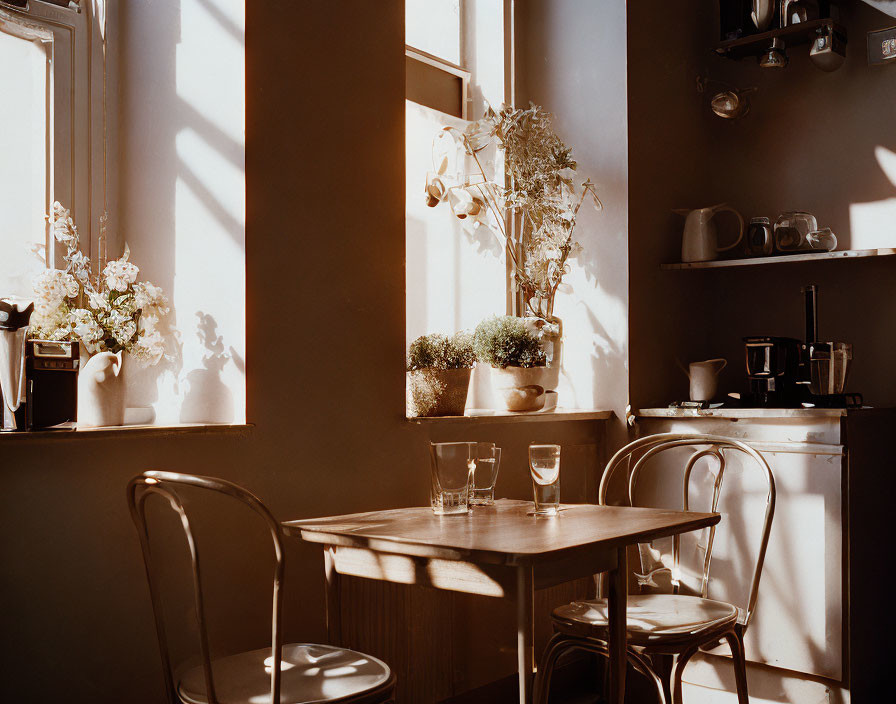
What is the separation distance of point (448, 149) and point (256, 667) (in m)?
1.83

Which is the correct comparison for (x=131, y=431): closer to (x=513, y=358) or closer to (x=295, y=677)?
(x=295, y=677)

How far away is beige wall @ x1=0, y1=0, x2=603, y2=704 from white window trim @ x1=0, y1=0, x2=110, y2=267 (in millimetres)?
180

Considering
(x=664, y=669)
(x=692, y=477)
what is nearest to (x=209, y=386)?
(x=664, y=669)

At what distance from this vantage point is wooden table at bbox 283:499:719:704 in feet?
5.03

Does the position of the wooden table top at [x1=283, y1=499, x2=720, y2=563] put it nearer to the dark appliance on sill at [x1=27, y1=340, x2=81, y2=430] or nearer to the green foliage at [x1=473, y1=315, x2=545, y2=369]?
the dark appliance on sill at [x1=27, y1=340, x2=81, y2=430]

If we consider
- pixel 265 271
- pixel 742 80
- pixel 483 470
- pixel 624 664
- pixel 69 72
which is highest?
pixel 742 80

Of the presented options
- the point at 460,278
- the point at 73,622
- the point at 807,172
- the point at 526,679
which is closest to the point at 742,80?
the point at 807,172

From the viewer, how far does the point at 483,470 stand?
2.01 meters

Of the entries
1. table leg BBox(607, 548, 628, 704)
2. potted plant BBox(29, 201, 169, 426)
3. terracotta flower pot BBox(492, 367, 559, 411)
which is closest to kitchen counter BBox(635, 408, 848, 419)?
terracotta flower pot BBox(492, 367, 559, 411)

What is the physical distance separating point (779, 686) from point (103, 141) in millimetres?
2412

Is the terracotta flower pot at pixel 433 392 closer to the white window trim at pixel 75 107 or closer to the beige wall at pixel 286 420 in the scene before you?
the beige wall at pixel 286 420

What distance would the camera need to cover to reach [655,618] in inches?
81.5

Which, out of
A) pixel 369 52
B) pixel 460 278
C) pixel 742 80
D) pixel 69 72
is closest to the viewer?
pixel 69 72

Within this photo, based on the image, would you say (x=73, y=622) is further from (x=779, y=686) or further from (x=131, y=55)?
(x=779, y=686)
